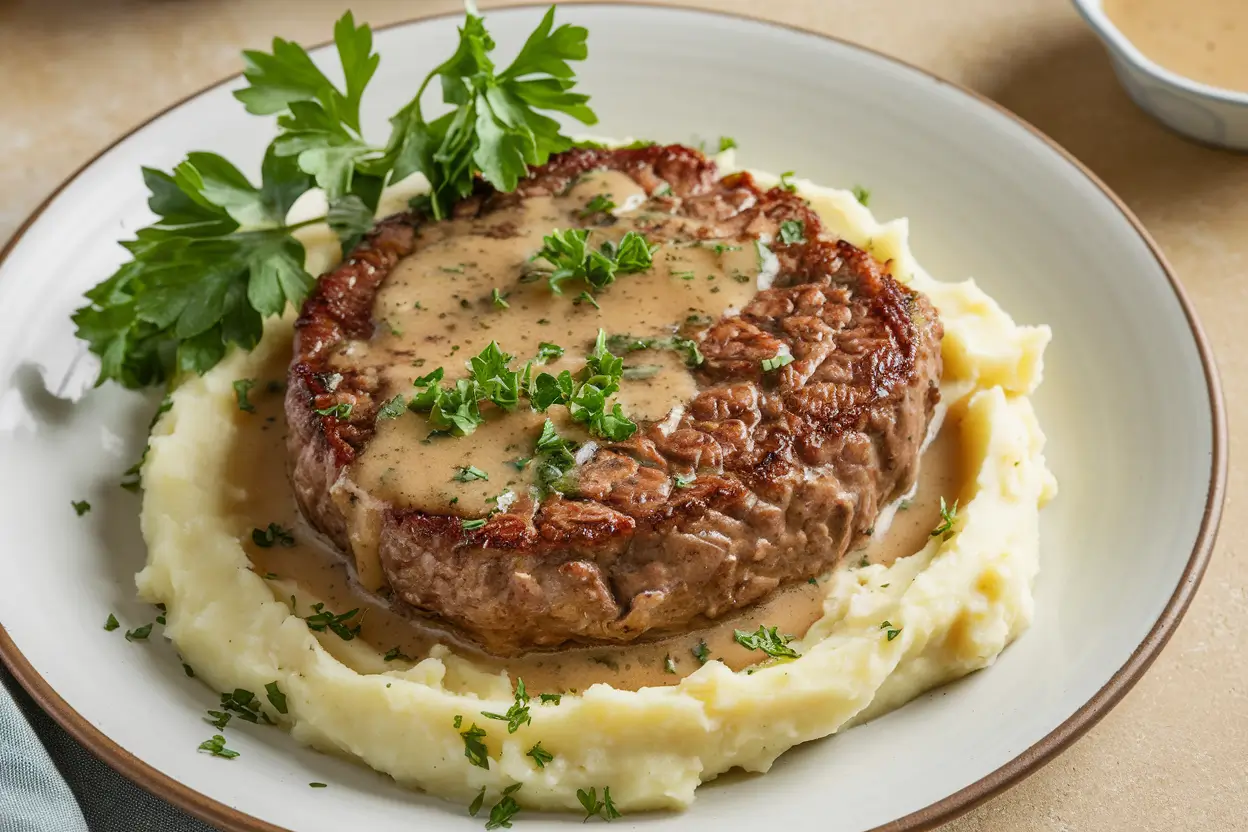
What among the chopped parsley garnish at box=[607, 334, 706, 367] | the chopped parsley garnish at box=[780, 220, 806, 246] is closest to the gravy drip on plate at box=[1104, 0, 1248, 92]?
the chopped parsley garnish at box=[780, 220, 806, 246]

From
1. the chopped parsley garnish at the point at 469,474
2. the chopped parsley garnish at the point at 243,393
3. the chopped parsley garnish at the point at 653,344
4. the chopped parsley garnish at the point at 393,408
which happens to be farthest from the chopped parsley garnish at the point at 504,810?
the chopped parsley garnish at the point at 243,393

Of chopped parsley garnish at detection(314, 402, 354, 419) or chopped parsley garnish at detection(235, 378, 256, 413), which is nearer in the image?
chopped parsley garnish at detection(314, 402, 354, 419)

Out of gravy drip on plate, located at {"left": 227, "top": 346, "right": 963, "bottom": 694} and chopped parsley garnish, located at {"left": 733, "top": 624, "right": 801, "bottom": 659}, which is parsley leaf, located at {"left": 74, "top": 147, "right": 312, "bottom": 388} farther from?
chopped parsley garnish, located at {"left": 733, "top": 624, "right": 801, "bottom": 659}

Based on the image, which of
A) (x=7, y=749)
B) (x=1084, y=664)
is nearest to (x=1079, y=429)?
(x=1084, y=664)

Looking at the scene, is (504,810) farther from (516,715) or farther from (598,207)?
(598,207)

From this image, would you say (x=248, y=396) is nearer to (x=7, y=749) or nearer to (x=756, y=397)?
(x=7, y=749)

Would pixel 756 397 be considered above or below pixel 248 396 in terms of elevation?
below
